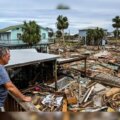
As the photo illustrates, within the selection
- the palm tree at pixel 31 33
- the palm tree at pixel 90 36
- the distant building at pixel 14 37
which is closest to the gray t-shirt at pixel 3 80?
the palm tree at pixel 31 33

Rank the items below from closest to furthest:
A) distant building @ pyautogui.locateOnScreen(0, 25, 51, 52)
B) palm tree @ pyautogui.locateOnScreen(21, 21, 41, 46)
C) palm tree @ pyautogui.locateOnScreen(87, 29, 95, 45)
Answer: palm tree @ pyautogui.locateOnScreen(21, 21, 41, 46), distant building @ pyautogui.locateOnScreen(0, 25, 51, 52), palm tree @ pyautogui.locateOnScreen(87, 29, 95, 45)

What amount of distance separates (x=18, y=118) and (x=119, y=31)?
67786 mm

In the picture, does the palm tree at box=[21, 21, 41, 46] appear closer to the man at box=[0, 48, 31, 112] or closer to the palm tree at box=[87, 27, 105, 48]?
the palm tree at box=[87, 27, 105, 48]

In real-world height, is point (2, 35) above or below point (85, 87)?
above

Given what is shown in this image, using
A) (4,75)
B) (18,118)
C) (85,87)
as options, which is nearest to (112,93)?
(85,87)

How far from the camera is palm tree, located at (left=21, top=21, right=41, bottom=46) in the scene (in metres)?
36.4

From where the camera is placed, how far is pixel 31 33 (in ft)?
122

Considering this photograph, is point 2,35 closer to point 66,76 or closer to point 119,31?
point 66,76

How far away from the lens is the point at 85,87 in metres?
16.1

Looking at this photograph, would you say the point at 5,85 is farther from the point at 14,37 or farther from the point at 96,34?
the point at 96,34

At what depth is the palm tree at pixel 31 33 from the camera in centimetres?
3638

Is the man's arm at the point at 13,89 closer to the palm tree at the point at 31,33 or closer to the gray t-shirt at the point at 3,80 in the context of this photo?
the gray t-shirt at the point at 3,80

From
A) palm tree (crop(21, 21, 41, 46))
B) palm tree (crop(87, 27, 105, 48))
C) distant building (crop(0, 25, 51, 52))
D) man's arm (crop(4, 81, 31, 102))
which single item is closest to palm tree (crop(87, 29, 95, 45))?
palm tree (crop(87, 27, 105, 48))

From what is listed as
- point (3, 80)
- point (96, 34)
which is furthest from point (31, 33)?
point (3, 80)
